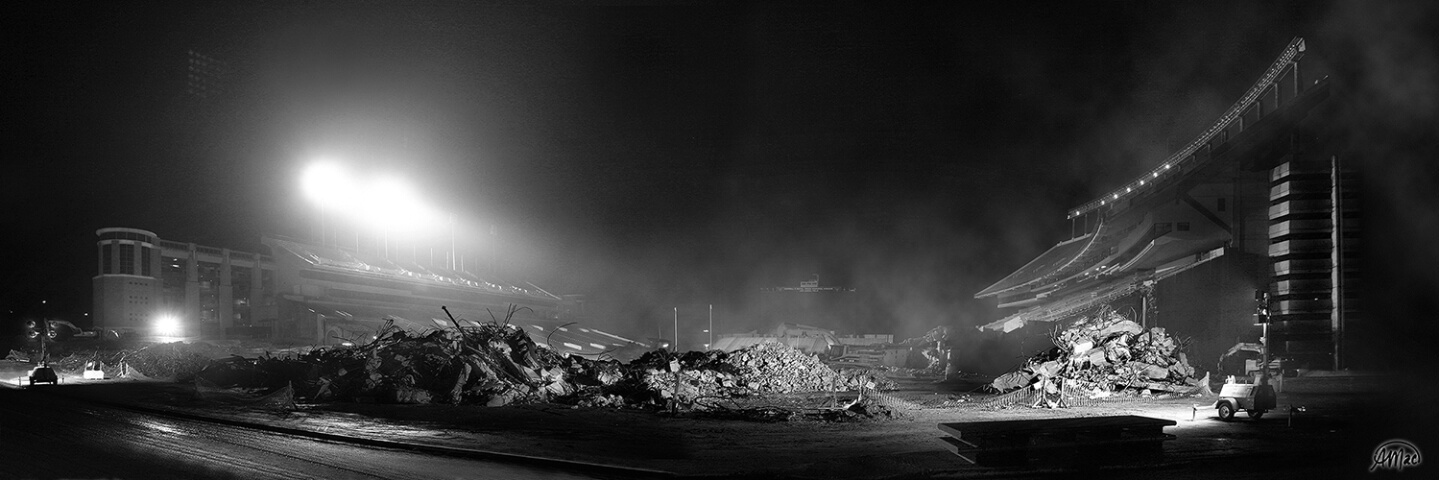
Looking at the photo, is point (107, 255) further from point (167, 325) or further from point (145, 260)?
point (167, 325)

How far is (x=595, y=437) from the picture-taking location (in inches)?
549

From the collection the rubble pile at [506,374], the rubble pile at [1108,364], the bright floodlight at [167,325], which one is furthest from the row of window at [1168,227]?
the bright floodlight at [167,325]

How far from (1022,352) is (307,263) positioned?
34310mm

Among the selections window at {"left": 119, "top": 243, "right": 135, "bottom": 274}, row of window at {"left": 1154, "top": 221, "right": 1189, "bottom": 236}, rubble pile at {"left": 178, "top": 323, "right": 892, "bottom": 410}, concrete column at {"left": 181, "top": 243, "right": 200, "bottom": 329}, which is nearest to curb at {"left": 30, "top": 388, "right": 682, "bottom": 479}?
rubble pile at {"left": 178, "top": 323, "right": 892, "bottom": 410}

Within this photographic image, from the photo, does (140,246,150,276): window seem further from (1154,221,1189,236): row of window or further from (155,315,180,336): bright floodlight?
(1154,221,1189,236): row of window

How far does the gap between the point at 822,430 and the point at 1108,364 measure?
11.6 metres

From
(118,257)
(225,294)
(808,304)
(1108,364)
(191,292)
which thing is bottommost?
(808,304)

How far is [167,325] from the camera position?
32.1m

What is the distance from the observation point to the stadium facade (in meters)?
18.8

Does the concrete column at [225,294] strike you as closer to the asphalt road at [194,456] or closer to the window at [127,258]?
the window at [127,258]

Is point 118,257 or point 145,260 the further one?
point 145,260

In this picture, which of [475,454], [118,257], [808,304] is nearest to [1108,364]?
[475,454]

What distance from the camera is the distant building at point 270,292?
3059 cm

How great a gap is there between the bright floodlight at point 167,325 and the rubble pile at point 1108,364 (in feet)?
106
